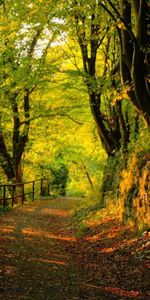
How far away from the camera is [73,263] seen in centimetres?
1012

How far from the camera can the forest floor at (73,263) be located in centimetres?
760

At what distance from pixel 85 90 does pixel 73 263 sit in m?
10.9

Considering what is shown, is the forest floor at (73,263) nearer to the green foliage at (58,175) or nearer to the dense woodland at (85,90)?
the dense woodland at (85,90)

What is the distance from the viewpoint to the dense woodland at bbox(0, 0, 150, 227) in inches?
453

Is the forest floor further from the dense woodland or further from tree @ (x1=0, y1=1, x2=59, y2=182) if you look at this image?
tree @ (x1=0, y1=1, x2=59, y2=182)

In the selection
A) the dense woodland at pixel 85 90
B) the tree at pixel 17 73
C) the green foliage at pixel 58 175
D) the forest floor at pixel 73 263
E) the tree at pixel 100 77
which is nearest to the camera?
the forest floor at pixel 73 263

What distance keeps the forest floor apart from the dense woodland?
0.94 m

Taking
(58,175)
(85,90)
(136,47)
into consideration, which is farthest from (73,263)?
(58,175)

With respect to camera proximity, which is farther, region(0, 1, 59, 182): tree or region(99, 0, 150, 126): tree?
region(0, 1, 59, 182): tree

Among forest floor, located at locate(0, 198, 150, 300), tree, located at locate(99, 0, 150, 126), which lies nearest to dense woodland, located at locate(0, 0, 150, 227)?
tree, located at locate(99, 0, 150, 126)

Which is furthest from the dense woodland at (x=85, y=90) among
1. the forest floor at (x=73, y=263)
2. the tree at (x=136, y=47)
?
the forest floor at (x=73, y=263)

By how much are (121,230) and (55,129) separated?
17025mm

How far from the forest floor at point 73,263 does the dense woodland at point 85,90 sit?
0.94 meters

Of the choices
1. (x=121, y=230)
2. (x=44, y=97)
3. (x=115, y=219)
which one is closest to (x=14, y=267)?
(x=121, y=230)
